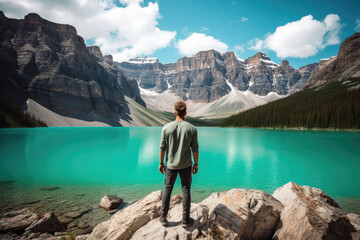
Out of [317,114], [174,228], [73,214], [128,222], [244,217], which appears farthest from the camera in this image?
[317,114]

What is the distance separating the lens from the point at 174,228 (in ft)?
14.5

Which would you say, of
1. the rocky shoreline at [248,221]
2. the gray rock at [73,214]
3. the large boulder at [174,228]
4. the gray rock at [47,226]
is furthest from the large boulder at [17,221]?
the large boulder at [174,228]

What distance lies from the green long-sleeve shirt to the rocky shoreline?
1.41 meters

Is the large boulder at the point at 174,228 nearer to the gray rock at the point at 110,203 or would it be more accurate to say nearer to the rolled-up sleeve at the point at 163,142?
the rolled-up sleeve at the point at 163,142

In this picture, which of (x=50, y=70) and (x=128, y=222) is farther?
(x=50, y=70)

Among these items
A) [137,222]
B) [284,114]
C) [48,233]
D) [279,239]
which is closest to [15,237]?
[48,233]

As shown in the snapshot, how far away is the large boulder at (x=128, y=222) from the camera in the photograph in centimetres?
462

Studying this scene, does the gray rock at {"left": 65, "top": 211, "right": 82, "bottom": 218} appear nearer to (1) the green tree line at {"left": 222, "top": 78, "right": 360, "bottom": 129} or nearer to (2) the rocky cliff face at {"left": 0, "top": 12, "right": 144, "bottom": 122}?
(1) the green tree line at {"left": 222, "top": 78, "right": 360, "bottom": 129}

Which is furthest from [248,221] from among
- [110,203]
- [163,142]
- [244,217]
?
[110,203]

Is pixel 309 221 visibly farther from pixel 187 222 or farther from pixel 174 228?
pixel 174 228

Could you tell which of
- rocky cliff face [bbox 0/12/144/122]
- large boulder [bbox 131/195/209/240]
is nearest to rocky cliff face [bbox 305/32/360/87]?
rocky cliff face [bbox 0/12/144/122]

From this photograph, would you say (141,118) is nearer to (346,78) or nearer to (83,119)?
(83,119)

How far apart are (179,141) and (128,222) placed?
2490mm

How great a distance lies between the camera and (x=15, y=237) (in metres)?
5.22
